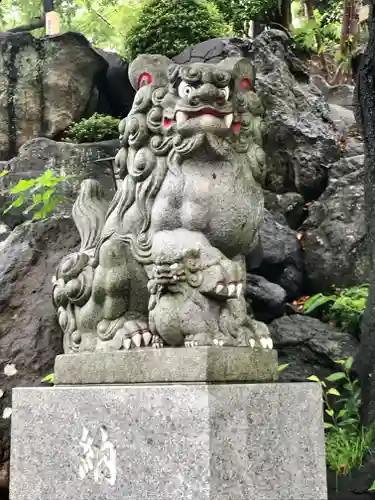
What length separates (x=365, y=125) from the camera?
Answer: 5.17 metres

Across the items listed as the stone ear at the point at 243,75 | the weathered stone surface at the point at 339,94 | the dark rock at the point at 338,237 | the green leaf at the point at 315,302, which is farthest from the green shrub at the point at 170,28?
the stone ear at the point at 243,75

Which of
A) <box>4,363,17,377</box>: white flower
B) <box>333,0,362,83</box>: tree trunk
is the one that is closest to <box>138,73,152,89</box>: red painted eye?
<box>4,363,17,377</box>: white flower

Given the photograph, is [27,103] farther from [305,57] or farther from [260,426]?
[260,426]

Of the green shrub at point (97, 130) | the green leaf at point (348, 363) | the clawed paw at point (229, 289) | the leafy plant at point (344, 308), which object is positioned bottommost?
the leafy plant at point (344, 308)

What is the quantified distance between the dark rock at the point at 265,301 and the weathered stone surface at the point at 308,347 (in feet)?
0.50

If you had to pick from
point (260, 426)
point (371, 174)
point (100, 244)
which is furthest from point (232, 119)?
point (371, 174)

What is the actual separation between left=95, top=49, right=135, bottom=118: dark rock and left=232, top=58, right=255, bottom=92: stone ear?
5.41m

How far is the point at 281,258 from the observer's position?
661 centimetres

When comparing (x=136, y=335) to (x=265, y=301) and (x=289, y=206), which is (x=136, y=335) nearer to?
(x=265, y=301)

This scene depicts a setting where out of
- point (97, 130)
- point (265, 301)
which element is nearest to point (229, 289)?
point (265, 301)

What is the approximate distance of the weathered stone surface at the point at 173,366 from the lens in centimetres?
264

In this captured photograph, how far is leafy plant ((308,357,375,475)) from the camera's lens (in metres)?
4.58

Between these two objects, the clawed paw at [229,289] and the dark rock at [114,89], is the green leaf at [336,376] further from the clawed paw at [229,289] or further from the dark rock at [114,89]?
the dark rock at [114,89]

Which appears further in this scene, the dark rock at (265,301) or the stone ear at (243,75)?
the dark rock at (265,301)
